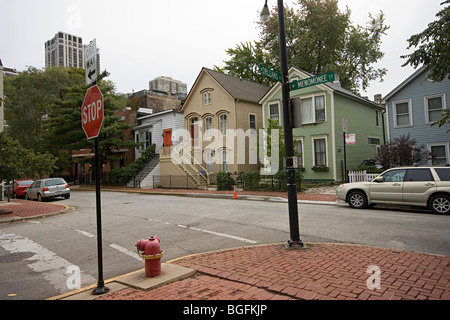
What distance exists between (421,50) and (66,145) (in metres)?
30.7

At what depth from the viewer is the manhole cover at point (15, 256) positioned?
6.74m

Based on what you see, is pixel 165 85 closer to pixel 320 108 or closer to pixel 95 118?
pixel 320 108

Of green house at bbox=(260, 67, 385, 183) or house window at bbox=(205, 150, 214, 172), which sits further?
house window at bbox=(205, 150, 214, 172)

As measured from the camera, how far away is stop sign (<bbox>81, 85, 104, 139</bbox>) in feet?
14.1

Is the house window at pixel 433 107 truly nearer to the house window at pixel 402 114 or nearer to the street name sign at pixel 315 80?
the house window at pixel 402 114

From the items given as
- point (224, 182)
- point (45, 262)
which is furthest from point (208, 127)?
point (45, 262)

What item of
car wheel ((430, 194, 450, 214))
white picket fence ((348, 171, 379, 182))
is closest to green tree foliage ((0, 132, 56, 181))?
car wheel ((430, 194, 450, 214))

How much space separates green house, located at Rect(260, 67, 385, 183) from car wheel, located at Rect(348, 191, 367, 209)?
937 centimetres

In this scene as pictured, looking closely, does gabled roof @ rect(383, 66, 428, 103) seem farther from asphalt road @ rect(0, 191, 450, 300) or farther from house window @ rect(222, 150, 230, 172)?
asphalt road @ rect(0, 191, 450, 300)

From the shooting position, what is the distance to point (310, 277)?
453cm

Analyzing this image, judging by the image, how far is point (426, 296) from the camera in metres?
3.80

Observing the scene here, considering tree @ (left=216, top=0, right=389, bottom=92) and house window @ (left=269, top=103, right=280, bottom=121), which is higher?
tree @ (left=216, top=0, right=389, bottom=92)

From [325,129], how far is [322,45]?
1681 centimetres
